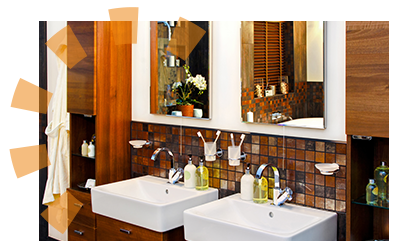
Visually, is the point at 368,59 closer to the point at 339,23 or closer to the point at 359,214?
the point at 339,23

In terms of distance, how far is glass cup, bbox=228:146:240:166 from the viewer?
2818 mm

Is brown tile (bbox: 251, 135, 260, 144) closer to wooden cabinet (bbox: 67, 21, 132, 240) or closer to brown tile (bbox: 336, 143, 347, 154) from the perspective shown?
brown tile (bbox: 336, 143, 347, 154)

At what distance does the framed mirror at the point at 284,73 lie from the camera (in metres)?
2.46

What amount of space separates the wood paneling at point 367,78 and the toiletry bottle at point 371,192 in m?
0.34

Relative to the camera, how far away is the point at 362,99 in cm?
201

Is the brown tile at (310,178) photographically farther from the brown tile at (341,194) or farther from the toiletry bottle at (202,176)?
the toiletry bottle at (202,176)

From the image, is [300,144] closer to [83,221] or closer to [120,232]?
[120,232]

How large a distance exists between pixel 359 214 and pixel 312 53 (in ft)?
2.86

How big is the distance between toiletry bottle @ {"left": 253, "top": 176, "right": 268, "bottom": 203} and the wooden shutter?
56 centimetres

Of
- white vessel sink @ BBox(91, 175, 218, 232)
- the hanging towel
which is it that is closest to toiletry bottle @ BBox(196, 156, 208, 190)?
white vessel sink @ BBox(91, 175, 218, 232)

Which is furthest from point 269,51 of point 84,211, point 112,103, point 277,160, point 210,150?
point 84,211

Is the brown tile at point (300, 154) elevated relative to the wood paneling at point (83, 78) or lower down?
lower down

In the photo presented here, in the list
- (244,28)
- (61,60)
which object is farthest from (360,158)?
(61,60)

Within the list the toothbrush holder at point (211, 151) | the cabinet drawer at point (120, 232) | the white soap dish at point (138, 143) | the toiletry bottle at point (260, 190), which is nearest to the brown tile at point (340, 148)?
the toiletry bottle at point (260, 190)
